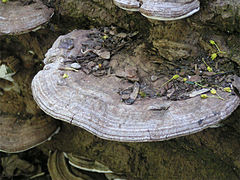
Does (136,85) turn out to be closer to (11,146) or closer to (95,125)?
(95,125)

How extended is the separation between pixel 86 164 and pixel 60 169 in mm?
497

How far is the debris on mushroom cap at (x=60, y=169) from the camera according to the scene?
A: 3963 mm

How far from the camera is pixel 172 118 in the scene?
6.64ft

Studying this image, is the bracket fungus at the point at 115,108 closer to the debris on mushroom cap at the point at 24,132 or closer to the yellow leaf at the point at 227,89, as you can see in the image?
the yellow leaf at the point at 227,89

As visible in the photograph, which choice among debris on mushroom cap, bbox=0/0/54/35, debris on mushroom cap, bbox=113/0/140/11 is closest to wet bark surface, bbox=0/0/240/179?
debris on mushroom cap, bbox=0/0/54/35

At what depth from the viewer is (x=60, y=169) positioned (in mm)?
4191

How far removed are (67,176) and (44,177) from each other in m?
1.42

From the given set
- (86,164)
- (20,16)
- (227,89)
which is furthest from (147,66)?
(86,164)

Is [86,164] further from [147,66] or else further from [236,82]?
[236,82]

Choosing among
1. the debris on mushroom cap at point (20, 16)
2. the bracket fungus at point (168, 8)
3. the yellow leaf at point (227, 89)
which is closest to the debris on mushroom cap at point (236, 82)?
the yellow leaf at point (227, 89)

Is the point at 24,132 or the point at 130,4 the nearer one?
the point at 130,4

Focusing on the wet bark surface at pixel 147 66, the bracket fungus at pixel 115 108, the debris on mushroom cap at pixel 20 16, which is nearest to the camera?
the bracket fungus at pixel 115 108

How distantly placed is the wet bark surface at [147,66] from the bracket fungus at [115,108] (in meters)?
0.56

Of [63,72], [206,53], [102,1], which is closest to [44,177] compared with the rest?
[63,72]
